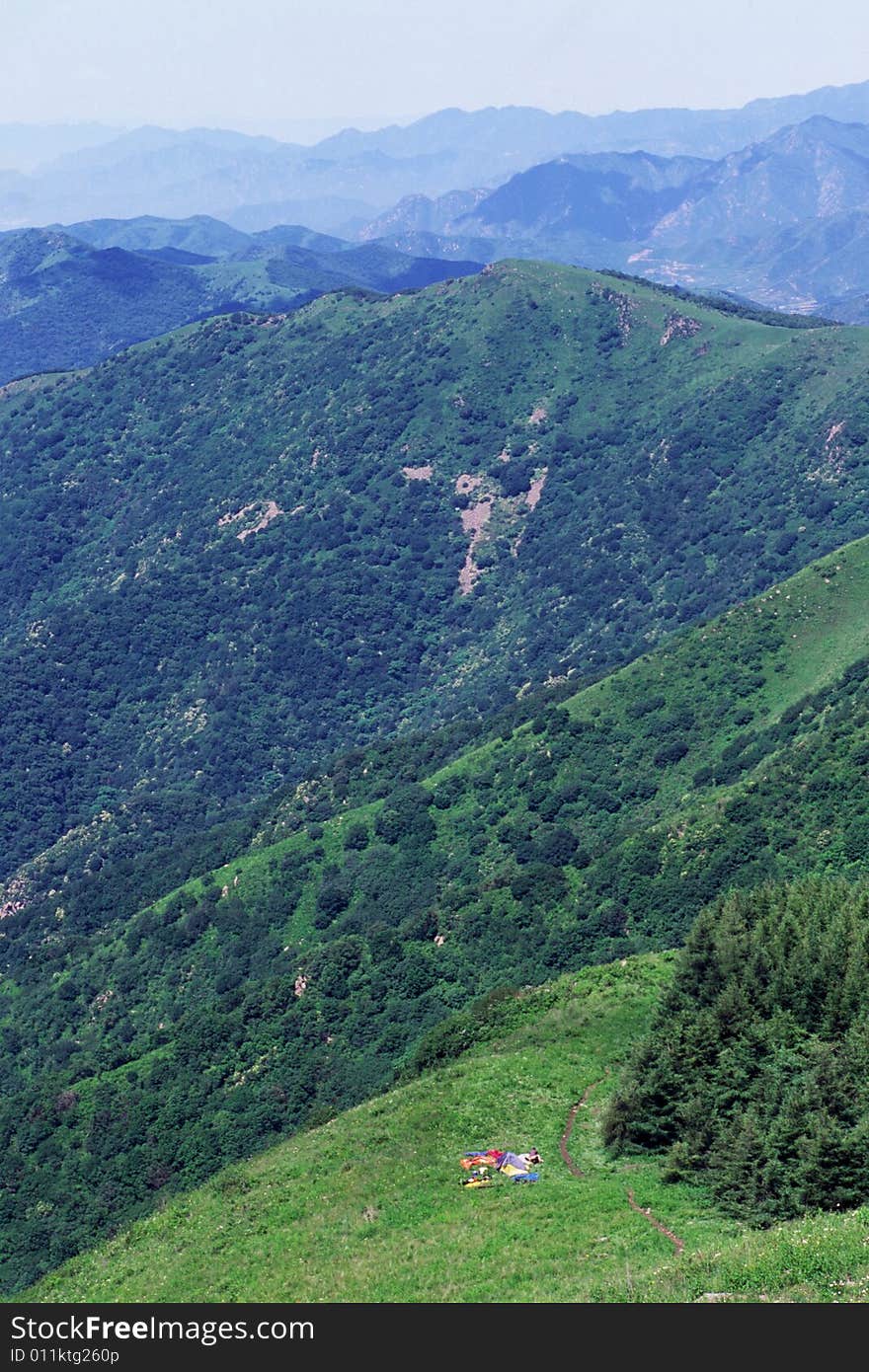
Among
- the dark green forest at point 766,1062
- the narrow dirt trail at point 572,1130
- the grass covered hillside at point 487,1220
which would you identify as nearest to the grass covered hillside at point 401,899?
the grass covered hillside at point 487,1220

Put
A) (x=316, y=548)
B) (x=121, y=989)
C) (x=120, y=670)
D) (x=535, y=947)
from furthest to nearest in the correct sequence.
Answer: (x=316, y=548) → (x=120, y=670) → (x=121, y=989) → (x=535, y=947)

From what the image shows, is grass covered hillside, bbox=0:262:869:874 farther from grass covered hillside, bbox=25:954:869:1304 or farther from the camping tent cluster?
the camping tent cluster

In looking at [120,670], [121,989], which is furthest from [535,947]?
[120,670]

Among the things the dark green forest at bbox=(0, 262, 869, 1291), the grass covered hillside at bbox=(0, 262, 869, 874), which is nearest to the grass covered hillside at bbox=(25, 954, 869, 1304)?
the dark green forest at bbox=(0, 262, 869, 1291)

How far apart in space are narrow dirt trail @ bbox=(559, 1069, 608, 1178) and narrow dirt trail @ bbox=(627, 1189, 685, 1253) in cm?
411

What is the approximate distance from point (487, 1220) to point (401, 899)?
53362 millimetres

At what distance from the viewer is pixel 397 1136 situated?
166ft

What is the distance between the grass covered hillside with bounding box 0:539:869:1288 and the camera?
7312 cm

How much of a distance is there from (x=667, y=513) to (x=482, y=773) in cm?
8400

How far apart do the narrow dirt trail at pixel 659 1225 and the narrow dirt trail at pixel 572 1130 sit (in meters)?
4.11

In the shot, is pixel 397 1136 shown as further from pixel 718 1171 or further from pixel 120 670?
pixel 120 670

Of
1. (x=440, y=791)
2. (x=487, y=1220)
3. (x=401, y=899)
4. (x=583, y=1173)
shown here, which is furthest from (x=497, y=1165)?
(x=440, y=791)
